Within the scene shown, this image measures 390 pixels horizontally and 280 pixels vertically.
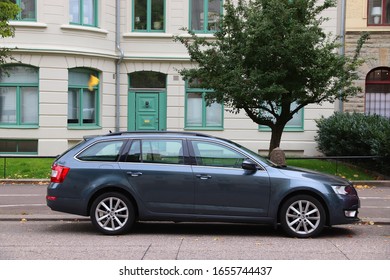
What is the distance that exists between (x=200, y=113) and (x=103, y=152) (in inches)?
555

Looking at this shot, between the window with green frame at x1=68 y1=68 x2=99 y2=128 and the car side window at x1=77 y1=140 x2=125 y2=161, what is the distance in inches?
495

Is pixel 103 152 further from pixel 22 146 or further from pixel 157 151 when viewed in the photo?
pixel 22 146

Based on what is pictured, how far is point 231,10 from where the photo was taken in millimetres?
15805

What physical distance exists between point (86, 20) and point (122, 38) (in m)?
1.59

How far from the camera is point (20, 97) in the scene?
69.8ft

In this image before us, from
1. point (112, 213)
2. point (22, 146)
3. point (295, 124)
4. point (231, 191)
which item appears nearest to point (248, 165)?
point (231, 191)

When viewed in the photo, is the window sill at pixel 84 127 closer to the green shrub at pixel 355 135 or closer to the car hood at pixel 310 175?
the green shrub at pixel 355 135

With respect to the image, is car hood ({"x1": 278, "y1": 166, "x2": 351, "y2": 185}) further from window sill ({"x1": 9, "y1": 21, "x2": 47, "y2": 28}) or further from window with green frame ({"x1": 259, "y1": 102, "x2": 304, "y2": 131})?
window sill ({"x1": 9, "y1": 21, "x2": 47, "y2": 28})

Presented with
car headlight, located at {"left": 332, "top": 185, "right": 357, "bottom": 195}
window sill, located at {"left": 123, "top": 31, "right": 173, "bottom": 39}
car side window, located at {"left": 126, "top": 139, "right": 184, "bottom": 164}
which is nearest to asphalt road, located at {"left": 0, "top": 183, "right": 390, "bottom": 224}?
car headlight, located at {"left": 332, "top": 185, "right": 357, "bottom": 195}

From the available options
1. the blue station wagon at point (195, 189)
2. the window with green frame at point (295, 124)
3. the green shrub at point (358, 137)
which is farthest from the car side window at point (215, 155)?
the window with green frame at point (295, 124)

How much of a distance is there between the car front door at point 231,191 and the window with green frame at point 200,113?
14154 mm

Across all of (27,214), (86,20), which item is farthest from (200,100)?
(27,214)

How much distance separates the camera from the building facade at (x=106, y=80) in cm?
2105

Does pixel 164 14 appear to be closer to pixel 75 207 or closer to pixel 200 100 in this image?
pixel 200 100
